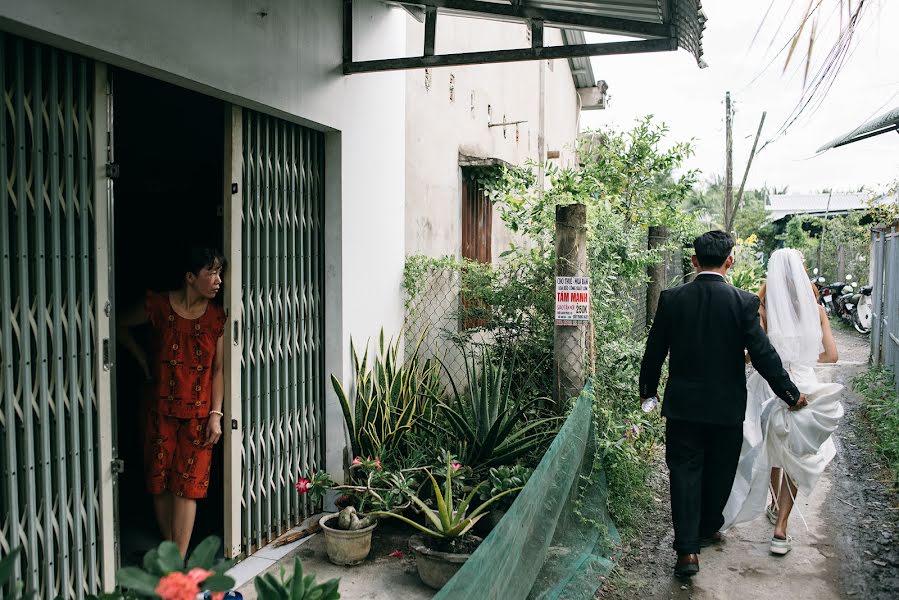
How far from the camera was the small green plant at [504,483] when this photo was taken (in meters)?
4.42

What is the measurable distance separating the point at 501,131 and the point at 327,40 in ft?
16.4

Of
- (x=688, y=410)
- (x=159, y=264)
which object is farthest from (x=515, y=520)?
(x=159, y=264)

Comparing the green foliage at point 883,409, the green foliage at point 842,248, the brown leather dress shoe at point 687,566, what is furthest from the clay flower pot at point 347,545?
the green foliage at point 842,248

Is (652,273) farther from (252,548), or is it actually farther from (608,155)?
(252,548)

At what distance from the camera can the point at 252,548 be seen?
4391 mm

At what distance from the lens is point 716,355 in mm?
4367

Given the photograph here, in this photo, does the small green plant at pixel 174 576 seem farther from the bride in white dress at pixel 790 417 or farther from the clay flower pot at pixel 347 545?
the bride in white dress at pixel 790 417

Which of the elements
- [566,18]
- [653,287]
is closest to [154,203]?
[566,18]

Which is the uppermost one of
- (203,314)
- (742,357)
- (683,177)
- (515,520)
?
(683,177)

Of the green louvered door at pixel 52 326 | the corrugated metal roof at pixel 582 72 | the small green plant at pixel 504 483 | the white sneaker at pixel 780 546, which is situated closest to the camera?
the green louvered door at pixel 52 326

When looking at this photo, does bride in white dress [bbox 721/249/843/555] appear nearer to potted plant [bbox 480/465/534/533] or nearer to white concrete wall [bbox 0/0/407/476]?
potted plant [bbox 480/465/534/533]

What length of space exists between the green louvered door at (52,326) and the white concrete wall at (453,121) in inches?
134

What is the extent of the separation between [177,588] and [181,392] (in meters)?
2.54

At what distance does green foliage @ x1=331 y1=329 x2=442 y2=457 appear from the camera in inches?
197
